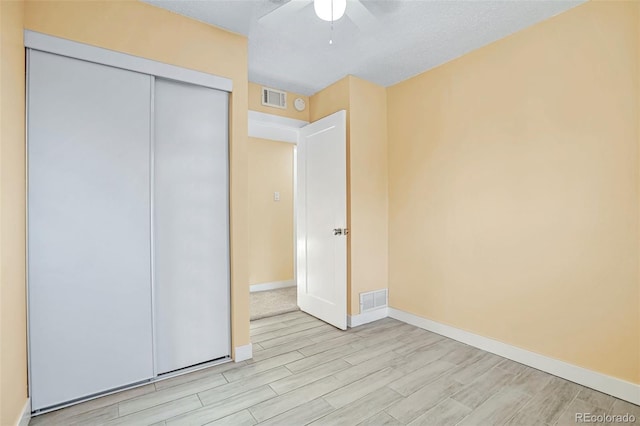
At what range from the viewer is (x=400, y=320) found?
322cm

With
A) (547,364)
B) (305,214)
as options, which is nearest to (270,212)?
(305,214)

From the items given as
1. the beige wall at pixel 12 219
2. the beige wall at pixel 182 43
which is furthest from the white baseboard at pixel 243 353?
the beige wall at pixel 12 219

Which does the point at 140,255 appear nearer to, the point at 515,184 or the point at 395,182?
the point at 395,182

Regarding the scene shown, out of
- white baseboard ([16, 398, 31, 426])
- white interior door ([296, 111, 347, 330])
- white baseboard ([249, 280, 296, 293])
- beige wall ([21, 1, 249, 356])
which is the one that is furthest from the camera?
white baseboard ([249, 280, 296, 293])

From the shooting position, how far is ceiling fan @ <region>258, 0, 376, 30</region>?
1.71 m

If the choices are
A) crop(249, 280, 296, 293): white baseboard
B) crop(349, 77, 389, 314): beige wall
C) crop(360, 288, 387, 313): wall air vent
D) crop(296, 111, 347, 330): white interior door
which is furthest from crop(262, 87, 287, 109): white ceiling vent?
crop(249, 280, 296, 293): white baseboard

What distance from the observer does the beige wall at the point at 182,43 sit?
5.82 ft

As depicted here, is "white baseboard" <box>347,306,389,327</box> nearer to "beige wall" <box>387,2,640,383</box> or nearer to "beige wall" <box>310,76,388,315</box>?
"beige wall" <box>310,76,388,315</box>

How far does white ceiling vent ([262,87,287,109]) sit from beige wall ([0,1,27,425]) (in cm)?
195

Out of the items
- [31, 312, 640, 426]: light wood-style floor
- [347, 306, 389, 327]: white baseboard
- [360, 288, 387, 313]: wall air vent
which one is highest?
[360, 288, 387, 313]: wall air vent

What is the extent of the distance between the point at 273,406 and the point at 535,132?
2.67 meters

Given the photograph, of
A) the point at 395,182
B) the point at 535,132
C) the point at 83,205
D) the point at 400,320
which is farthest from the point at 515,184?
the point at 83,205

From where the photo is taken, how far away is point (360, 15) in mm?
2055

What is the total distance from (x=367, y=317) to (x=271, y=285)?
204cm
